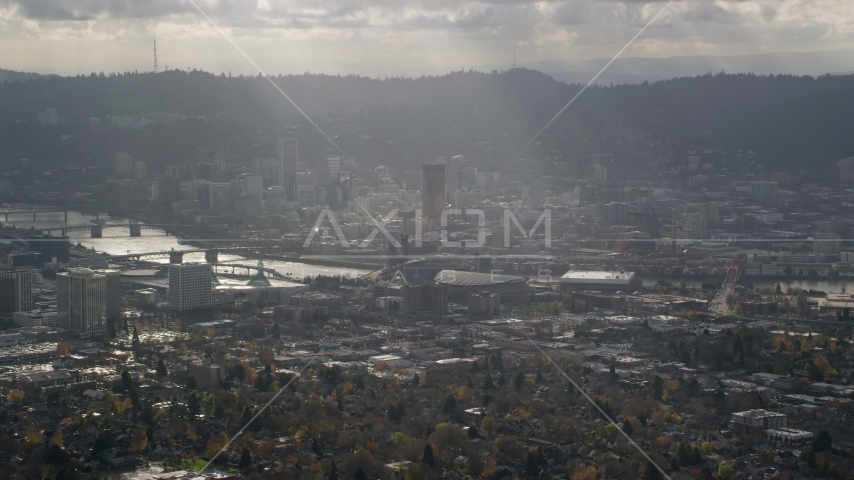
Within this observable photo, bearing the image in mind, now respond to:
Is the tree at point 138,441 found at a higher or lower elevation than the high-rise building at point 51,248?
lower

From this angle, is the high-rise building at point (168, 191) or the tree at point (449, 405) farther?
the high-rise building at point (168, 191)

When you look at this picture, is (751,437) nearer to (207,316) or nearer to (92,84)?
(207,316)

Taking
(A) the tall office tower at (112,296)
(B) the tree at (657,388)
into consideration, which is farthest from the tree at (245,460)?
(A) the tall office tower at (112,296)

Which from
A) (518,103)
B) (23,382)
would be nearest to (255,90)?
(518,103)

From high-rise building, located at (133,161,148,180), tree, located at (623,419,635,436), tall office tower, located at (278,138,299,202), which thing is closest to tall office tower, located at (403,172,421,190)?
tall office tower, located at (278,138,299,202)

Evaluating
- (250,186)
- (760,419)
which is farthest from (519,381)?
(250,186)

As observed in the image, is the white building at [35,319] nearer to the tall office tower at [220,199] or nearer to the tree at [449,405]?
the tree at [449,405]

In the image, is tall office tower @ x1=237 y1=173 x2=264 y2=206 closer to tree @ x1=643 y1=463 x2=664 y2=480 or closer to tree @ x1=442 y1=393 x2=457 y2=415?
tree @ x1=442 y1=393 x2=457 y2=415
